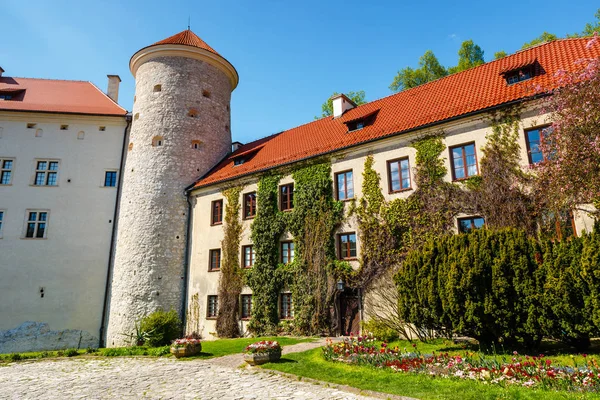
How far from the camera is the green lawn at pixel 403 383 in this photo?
6152 millimetres

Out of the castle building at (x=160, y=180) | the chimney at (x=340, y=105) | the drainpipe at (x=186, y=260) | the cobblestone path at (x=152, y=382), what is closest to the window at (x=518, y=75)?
the castle building at (x=160, y=180)

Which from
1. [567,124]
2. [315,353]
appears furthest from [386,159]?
[315,353]

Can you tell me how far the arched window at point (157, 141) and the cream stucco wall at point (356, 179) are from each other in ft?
11.3

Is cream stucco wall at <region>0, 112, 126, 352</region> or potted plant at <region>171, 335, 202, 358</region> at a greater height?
cream stucco wall at <region>0, 112, 126, 352</region>

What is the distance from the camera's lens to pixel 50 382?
30.3 ft

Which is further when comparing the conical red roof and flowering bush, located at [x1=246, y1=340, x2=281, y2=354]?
the conical red roof

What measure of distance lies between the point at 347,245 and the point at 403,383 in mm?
8472

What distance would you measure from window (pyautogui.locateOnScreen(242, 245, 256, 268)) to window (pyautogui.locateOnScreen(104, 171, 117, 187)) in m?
10.0

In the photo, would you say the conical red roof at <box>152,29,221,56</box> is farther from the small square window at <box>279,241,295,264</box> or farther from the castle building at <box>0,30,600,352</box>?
the small square window at <box>279,241,295,264</box>

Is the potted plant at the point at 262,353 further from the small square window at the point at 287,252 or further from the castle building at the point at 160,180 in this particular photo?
the small square window at the point at 287,252

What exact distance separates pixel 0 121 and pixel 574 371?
28.6 m

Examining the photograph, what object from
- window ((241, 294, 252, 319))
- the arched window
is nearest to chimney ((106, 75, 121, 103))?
the arched window

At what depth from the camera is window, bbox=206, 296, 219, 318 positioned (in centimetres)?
1895

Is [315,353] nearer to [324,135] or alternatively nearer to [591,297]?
[591,297]
